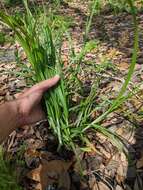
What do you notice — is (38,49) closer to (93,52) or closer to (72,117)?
(72,117)

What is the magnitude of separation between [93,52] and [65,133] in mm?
1015

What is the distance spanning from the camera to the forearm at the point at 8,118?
2.02 meters

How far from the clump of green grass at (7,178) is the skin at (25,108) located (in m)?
0.18

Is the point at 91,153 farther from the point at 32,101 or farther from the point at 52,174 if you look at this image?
the point at 32,101

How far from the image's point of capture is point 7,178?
6.52 feet

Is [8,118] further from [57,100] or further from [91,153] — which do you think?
[91,153]

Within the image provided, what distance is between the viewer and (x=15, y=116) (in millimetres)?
2117

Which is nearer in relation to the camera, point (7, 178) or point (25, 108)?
Result: point (7, 178)

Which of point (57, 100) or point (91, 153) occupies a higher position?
point (57, 100)

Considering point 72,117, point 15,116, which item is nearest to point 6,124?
point 15,116

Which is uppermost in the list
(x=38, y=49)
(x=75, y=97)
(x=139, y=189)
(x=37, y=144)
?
(x=38, y=49)

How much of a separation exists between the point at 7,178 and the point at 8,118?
1.01 ft

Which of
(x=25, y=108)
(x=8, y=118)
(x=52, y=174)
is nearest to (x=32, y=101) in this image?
(x=25, y=108)

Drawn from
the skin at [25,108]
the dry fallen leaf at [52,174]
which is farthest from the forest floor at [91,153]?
the skin at [25,108]
